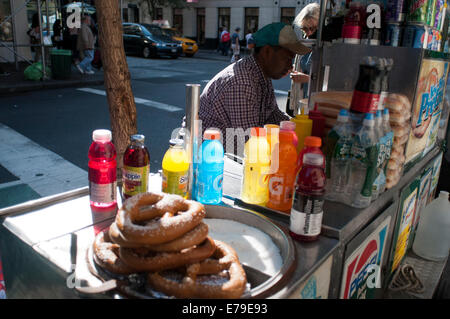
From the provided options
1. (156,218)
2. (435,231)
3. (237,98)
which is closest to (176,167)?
(156,218)

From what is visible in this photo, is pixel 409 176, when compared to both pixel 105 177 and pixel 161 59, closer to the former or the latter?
pixel 105 177

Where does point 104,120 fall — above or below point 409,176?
below

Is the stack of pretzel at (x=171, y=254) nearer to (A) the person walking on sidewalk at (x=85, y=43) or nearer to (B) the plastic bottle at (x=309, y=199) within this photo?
(B) the plastic bottle at (x=309, y=199)

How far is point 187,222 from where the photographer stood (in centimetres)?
139

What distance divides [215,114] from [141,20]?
117ft

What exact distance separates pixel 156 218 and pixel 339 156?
1.03m

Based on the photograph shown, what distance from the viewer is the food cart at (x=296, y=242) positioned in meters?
1.50

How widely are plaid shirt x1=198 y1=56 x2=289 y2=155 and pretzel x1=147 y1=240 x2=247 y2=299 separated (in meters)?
1.87

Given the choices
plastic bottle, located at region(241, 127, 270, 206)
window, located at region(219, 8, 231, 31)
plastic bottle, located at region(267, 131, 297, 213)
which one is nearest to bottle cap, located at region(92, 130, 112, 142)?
plastic bottle, located at region(241, 127, 270, 206)

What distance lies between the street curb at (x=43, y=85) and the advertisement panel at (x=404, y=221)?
11.2 meters

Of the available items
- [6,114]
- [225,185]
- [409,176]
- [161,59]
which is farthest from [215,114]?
[161,59]

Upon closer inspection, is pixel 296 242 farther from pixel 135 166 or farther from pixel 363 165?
pixel 135 166

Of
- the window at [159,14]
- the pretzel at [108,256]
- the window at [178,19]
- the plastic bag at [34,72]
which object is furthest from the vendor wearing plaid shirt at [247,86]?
the window at [159,14]

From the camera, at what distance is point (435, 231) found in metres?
2.92
